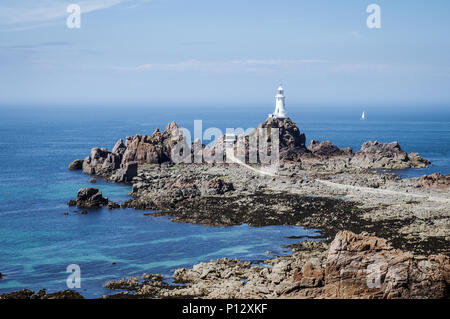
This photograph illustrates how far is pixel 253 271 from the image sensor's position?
4238 centimetres

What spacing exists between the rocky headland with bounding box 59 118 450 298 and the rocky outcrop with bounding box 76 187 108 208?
23 cm

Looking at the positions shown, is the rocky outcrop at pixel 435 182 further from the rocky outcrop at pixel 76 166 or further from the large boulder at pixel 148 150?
the rocky outcrop at pixel 76 166

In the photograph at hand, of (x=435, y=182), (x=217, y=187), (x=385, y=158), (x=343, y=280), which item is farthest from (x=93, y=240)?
(x=385, y=158)

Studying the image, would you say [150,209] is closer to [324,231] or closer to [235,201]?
[235,201]

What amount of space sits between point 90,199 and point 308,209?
87.9 feet

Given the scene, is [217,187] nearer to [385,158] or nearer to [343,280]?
[343,280]

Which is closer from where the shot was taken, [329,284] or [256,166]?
[329,284]

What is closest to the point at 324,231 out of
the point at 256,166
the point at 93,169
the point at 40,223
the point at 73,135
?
the point at 40,223

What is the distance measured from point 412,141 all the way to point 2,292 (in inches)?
5233

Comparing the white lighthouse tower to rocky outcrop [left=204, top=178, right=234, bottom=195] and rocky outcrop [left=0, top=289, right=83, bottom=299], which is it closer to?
rocky outcrop [left=204, top=178, right=234, bottom=195]

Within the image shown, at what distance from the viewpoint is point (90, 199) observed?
226 feet

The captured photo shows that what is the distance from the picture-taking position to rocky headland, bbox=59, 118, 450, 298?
116 ft

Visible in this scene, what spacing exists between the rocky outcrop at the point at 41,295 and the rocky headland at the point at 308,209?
315 cm

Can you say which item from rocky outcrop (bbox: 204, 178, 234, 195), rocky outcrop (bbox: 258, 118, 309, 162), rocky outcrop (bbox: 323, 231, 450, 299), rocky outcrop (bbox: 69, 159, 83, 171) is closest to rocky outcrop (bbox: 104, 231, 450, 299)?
rocky outcrop (bbox: 323, 231, 450, 299)
